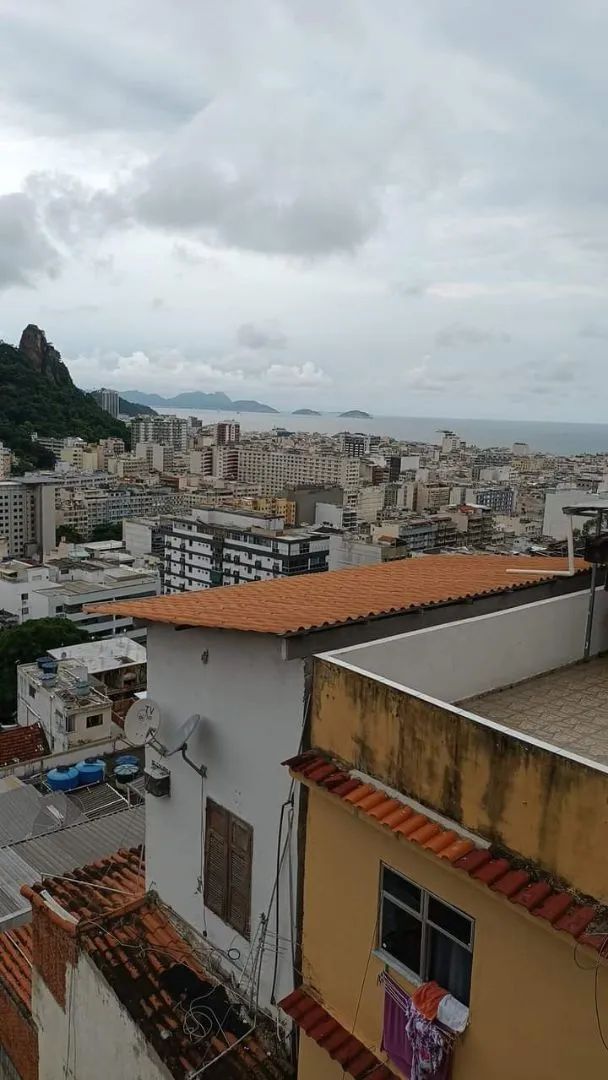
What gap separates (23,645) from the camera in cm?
3381

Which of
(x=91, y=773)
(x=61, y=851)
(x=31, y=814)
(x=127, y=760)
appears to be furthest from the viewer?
(x=127, y=760)

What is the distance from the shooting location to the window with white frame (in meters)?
3.33

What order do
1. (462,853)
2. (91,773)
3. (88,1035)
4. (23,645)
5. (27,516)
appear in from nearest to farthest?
(462,853), (88,1035), (91,773), (23,645), (27,516)

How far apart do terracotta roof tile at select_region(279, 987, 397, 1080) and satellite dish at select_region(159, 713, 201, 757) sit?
1615mm

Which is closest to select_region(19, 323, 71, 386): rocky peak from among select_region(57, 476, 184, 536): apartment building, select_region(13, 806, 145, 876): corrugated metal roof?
select_region(57, 476, 184, 536): apartment building

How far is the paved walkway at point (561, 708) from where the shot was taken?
14.2 ft

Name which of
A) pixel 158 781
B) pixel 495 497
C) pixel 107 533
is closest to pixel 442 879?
pixel 158 781

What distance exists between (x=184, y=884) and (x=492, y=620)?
2963 mm

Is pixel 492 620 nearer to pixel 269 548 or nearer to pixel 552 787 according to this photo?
pixel 552 787

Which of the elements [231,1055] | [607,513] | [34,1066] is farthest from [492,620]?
[34,1066]

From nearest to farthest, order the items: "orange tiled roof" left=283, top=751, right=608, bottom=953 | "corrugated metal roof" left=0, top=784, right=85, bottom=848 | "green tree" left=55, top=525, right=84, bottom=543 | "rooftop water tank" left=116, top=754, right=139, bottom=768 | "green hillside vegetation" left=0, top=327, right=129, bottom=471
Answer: "orange tiled roof" left=283, top=751, right=608, bottom=953
"corrugated metal roof" left=0, top=784, right=85, bottom=848
"rooftop water tank" left=116, top=754, right=139, bottom=768
"green tree" left=55, top=525, right=84, bottom=543
"green hillside vegetation" left=0, top=327, right=129, bottom=471

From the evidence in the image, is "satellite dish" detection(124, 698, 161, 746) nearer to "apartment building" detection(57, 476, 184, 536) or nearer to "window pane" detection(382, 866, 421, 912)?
"window pane" detection(382, 866, 421, 912)

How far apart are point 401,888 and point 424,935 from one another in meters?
0.22

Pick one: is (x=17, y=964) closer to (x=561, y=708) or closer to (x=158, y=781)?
(x=158, y=781)
